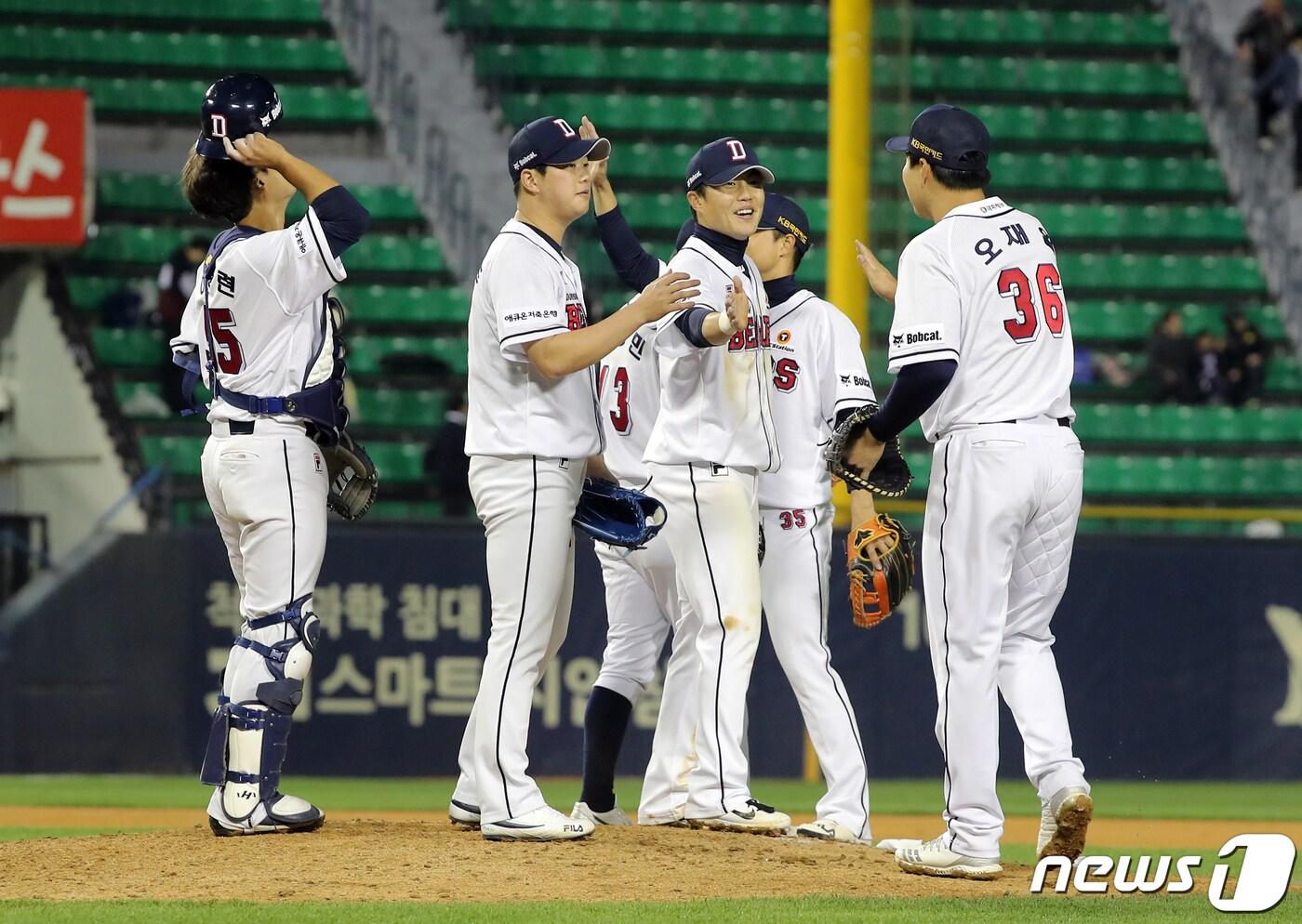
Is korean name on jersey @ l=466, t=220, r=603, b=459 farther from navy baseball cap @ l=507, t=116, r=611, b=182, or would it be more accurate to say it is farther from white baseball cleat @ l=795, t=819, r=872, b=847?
white baseball cleat @ l=795, t=819, r=872, b=847

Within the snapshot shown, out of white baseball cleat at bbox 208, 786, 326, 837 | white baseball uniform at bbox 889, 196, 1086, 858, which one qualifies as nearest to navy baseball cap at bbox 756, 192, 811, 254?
white baseball uniform at bbox 889, 196, 1086, 858

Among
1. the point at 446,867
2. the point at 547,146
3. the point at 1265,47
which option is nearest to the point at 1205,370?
the point at 1265,47

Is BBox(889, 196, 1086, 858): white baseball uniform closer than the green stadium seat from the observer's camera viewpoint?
Yes

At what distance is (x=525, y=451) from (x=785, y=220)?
164 cm

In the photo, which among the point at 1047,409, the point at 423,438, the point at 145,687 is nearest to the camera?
the point at 1047,409

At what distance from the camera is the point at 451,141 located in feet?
53.9

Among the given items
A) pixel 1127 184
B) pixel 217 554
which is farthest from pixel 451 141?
pixel 217 554

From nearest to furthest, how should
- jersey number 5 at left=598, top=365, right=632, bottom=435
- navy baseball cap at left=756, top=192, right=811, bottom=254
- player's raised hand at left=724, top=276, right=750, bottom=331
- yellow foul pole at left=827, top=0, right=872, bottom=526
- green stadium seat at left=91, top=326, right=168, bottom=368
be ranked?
player's raised hand at left=724, top=276, right=750, bottom=331 → navy baseball cap at left=756, top=192, right=811, bottom=254 → jersey number 5 at left=598, top=365, right=632, bottom=435 → yellow foul pole at left=827, top=0, right=872, bottom=526 → green stadium seat at left=91, top=326, right=168, bottom=368

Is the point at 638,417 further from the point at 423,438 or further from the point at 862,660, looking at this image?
the point at 423,438

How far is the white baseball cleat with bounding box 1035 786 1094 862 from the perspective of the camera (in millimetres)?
5078

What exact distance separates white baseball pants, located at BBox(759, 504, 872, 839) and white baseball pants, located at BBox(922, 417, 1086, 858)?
0.88m

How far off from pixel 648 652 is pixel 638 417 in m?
0.86

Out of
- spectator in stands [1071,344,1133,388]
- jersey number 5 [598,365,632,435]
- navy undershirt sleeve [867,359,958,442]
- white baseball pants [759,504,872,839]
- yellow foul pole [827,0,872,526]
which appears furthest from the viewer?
spectator in stands [1071,344,1133,388]

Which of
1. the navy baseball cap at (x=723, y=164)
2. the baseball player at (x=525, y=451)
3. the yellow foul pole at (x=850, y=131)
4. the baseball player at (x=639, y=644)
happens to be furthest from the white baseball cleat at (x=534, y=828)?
the yellow foul pole at (x=850, y=131)
